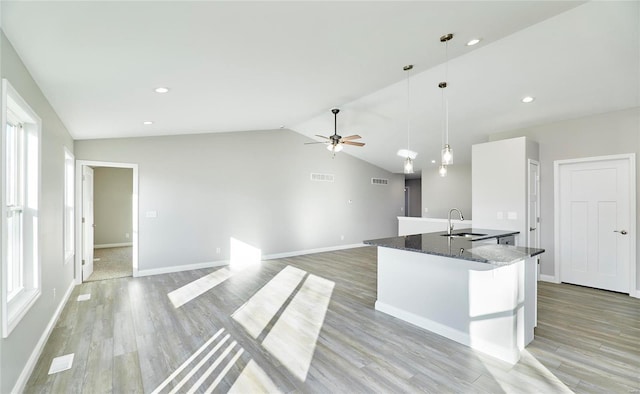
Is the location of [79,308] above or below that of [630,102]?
below

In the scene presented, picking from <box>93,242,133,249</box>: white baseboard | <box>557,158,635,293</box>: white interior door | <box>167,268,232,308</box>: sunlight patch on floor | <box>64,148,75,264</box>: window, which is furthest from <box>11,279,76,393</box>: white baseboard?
<box>557,158,635,293</box>: white interior door

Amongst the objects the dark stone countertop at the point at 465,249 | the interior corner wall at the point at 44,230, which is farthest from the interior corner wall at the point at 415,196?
the interior corner wall at the point at 44,230

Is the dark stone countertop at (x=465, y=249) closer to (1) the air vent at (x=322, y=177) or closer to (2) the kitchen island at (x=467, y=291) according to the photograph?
(2) the kitchen island at (x=467, y=291)

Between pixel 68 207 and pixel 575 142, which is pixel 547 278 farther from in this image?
pixel 68 207

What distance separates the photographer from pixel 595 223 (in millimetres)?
4707

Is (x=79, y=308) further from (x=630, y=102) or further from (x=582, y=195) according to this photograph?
(x=630, y=102)

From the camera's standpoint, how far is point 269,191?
7.12 metres

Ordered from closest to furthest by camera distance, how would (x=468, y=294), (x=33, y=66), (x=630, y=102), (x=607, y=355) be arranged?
(x=33, y=66)
(x=607, y=355)
(x=468, y=294)
(x=630, y=102)

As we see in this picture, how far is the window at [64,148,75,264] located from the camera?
429cm

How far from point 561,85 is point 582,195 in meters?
2.01

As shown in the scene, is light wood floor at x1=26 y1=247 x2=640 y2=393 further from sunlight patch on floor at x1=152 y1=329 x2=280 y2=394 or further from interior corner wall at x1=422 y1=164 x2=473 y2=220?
interior corner wall at x1=422 y1=164 x2=473 y2=220

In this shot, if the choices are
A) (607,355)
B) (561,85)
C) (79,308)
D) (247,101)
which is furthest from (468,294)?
(79,308)

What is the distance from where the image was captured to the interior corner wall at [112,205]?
8.77 m

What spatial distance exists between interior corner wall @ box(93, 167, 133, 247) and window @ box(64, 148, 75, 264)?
4531mm
